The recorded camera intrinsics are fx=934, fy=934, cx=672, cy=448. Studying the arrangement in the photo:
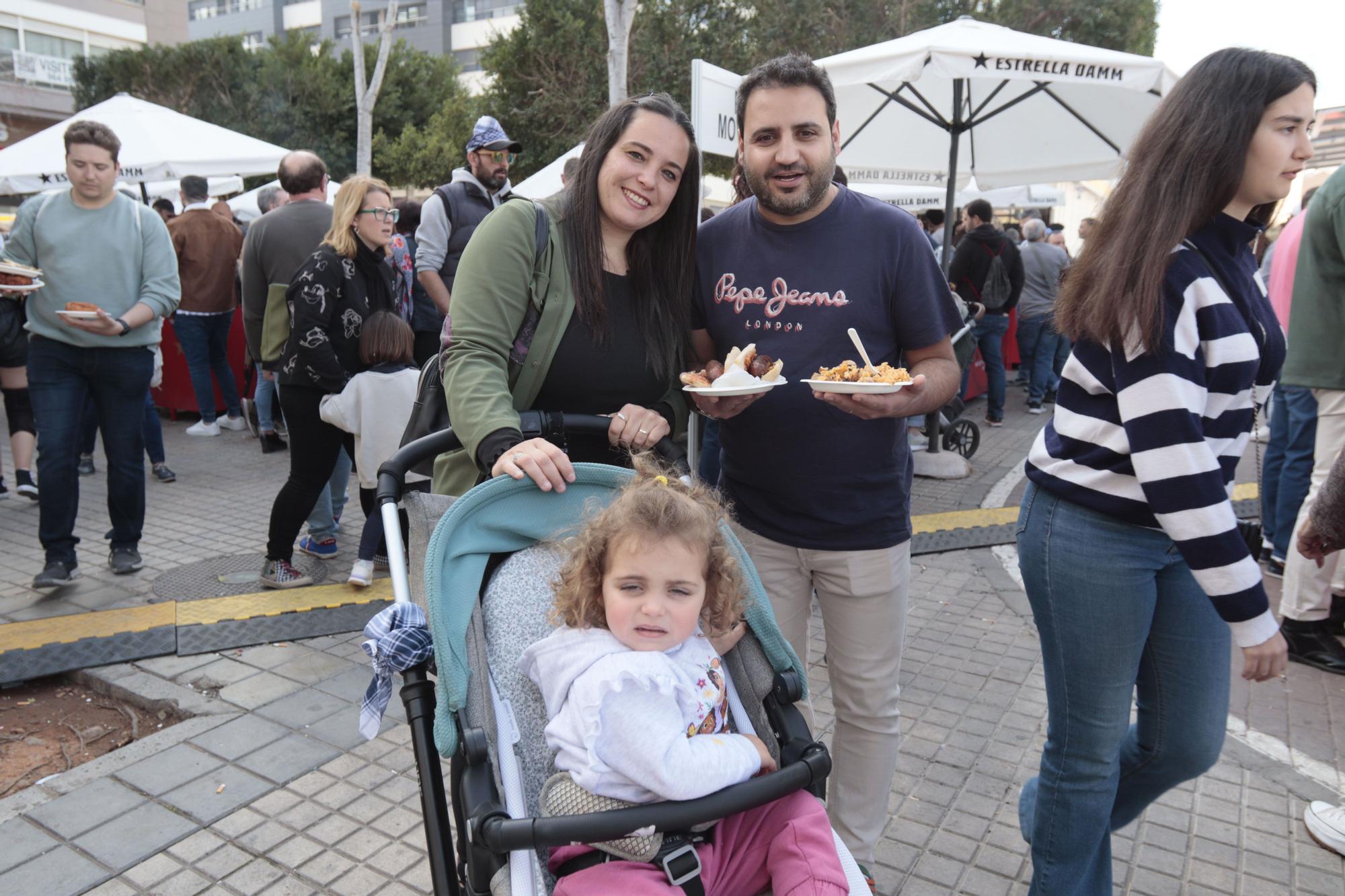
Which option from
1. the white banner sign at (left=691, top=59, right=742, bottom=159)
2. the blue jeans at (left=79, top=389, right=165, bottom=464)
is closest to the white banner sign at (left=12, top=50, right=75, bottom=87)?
the blue jeans at (left=79, top=389, right=165, bottom=464)

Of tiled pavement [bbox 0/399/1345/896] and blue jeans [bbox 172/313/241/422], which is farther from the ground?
blue jeans [bbox 172/313/241/422]

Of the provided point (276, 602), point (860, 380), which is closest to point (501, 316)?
point (860, 380)

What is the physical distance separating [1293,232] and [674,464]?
4.33 metres

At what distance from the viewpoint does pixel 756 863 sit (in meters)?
1.79

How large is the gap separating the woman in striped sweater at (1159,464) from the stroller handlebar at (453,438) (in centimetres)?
98

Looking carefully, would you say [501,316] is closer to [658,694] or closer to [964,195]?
[658,694]

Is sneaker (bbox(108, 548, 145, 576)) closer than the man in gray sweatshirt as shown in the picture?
No

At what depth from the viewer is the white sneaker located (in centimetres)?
296

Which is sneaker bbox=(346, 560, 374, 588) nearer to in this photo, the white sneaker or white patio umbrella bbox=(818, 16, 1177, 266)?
the white sneaker

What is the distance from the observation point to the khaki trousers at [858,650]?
2562 mm

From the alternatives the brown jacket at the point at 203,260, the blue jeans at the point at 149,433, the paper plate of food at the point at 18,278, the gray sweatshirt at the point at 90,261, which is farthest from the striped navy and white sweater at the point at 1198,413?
the brown jacket at the point at 203,260

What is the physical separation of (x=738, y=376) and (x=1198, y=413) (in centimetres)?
99

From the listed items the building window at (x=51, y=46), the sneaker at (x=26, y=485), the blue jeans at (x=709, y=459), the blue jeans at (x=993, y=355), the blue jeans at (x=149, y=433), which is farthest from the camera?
the building window at (x=51, y=46)

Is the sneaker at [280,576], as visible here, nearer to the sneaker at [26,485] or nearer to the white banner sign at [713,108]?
the sneaker at [26,485]
